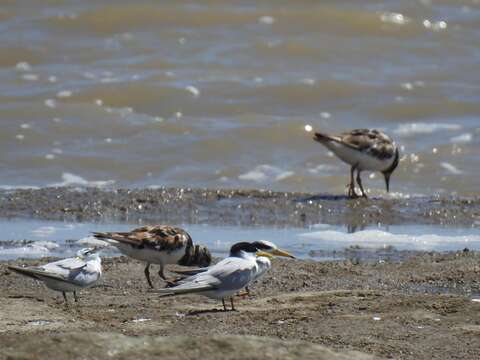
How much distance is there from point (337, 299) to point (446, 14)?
18124mm

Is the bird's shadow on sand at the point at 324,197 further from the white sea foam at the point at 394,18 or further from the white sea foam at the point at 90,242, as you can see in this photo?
the white sea foam at the point at 394,18

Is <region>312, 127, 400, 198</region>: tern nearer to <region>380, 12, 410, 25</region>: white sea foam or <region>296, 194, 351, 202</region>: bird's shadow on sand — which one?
<region>296, 194, 351, 202</region>: bird's shadow on sand

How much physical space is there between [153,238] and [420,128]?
35.1 ft

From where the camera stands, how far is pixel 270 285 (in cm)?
1018

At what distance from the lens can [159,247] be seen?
10211mm

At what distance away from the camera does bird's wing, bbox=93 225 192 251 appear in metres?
10.0

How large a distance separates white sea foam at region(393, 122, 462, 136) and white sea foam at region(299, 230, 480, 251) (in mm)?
7071

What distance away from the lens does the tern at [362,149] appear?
51.6 ft

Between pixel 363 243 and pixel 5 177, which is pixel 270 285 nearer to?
pixel 363 243

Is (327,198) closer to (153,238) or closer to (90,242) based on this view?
(90,242)

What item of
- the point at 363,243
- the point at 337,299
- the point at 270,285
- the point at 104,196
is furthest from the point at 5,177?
the point at 337,299

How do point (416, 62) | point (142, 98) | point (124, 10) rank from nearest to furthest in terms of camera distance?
point (142, 98) < point (416, 62) < point (124, 10)

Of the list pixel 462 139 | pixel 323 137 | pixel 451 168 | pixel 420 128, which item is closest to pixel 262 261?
pixel 323 137

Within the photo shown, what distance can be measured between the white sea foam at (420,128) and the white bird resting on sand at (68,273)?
11527 mm
